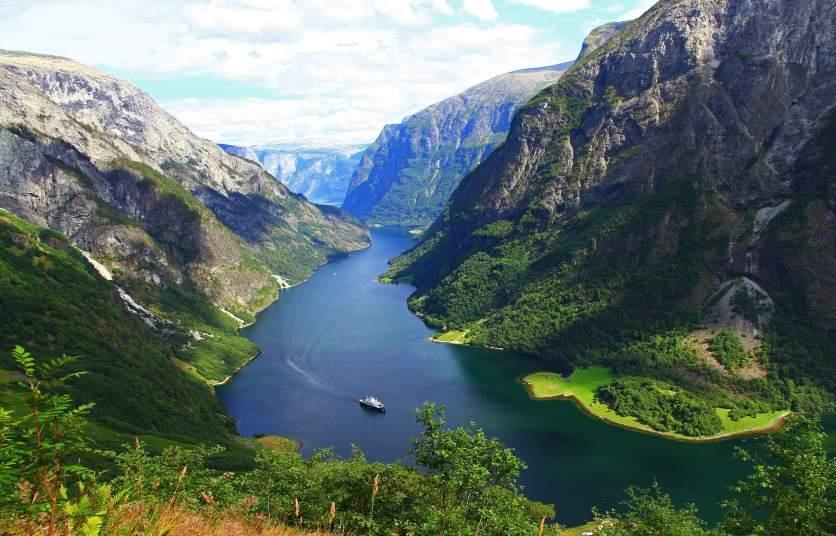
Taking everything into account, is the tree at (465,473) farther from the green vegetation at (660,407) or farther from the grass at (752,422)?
the grass at (752,422)

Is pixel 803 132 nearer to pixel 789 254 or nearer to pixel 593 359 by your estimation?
pixel 789 254

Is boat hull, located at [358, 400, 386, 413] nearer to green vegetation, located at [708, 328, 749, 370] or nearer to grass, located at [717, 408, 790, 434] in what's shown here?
grass, located at [717, 408, 790, 434]

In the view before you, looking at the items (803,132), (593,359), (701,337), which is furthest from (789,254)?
(593,359)

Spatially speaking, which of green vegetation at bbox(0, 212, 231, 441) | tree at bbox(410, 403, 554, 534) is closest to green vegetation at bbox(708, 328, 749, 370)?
green vegetation at bbox(0, 212, 231, 441)

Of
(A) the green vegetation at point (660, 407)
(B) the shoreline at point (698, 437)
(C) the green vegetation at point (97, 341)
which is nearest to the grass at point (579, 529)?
(B) the shoreline at point (698, 437)

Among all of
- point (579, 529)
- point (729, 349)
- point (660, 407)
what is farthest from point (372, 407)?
point (729, 349)
